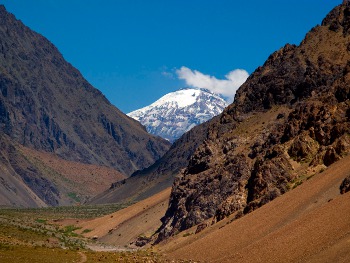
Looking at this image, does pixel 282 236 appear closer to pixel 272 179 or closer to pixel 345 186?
pixel 345 186

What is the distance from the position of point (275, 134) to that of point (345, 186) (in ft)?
99.4

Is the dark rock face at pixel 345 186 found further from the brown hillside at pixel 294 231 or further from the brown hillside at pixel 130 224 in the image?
the brown hillside at pixel 130 224

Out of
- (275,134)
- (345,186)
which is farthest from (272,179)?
(345,186)

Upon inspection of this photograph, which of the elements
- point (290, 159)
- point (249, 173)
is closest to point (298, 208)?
point (290, 159)

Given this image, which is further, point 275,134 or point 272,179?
point 275,134

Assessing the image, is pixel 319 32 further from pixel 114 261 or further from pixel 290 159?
pixel 114 261

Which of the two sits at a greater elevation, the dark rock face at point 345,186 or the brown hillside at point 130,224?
the brown hillside at point 130,224

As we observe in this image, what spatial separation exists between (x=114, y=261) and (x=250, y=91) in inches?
2152

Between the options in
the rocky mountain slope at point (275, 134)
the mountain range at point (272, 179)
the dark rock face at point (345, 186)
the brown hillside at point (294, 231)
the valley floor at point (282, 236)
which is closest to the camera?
the brown hillside at point (294, 231)

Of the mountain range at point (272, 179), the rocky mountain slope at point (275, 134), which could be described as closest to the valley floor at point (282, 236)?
the mountain range at point (272, 179)

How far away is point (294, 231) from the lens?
38.9m

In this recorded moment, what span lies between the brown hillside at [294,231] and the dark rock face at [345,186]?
22.0 inches

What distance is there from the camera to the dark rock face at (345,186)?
42719 millimetres

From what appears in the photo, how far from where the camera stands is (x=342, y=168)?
49500mm
